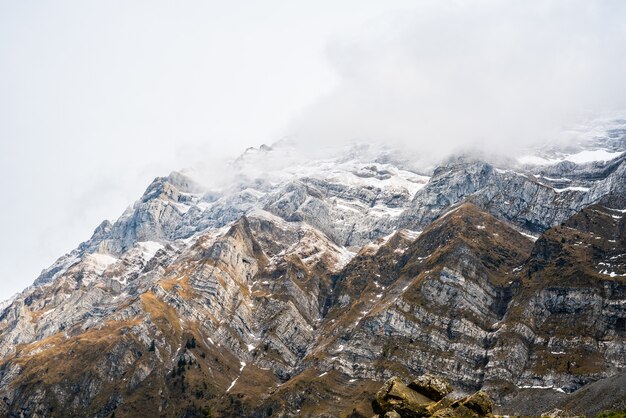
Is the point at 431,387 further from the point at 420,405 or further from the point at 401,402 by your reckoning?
the point at 401,402

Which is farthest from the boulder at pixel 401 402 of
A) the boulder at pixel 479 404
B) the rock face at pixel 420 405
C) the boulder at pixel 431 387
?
the boulder at pixel 479 404

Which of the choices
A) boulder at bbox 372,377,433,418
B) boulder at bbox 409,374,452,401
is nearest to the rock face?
boulder at bbox 372,377,433,418

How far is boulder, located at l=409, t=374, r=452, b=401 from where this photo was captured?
284 feet

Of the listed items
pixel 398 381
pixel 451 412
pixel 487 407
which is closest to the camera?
pixel 451 412

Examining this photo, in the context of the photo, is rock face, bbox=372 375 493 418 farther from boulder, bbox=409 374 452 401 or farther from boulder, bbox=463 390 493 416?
boulder, bbox=409 374 452 401

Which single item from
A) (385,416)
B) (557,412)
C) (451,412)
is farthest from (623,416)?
(385,416)

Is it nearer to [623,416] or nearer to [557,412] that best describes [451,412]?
[557,412]

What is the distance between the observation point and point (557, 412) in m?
89.4

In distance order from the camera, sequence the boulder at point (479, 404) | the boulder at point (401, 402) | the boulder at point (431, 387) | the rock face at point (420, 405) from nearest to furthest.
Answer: the rock face at point (420, 405) < the boulder at point (479, 404) < the boulder at point (401, 402) < the boulder at point (431, 387)

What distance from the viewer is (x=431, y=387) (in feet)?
285

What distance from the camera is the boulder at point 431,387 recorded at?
86.4 metres

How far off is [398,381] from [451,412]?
1166cm

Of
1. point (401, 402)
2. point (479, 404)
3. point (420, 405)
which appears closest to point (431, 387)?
point (420, 405)

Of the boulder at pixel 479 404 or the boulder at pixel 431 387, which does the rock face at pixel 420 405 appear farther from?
the boulder at pixel 431 387
